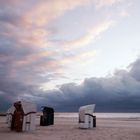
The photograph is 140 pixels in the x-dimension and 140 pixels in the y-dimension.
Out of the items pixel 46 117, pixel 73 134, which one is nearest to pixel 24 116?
pixel 73 134

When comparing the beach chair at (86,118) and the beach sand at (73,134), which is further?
the beach chair at (86,118)

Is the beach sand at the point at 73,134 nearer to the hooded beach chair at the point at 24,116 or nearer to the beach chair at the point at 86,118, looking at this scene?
the hooded beach chair at the point at 24,116

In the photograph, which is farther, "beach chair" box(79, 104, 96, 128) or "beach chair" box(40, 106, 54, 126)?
"beach chair" box(40, 106, 54, 126)

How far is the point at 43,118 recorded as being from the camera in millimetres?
36625

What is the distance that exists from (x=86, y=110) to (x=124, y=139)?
12.1 metres

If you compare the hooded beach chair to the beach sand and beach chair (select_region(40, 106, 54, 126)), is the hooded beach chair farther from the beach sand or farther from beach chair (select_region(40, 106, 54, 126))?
beach chair (select_region(40, 106, 54, 126))

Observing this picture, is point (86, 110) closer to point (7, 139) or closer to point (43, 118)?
point (43, 118)

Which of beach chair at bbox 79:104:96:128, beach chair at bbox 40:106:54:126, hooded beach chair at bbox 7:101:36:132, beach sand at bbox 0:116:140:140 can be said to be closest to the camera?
beach sand at bbox 0:116:140:140

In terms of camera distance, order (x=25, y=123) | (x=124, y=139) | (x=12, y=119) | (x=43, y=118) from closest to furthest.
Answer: (x=124, y=139) < (x=25, y=123) < (x=12, y=119) < (x=43, y=118)

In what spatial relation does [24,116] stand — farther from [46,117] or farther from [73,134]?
[46,117]

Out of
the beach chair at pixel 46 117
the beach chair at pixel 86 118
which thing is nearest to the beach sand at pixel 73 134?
the beach chair at pixel 86 118

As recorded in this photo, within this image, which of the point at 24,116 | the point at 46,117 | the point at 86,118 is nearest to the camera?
the point at 24,116

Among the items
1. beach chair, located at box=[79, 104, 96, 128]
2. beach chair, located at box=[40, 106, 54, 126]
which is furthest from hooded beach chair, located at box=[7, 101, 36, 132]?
beach chair, located at box=[40, 106, 54, 126]

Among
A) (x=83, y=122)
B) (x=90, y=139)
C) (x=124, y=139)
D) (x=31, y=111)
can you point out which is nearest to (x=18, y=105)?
(x=31, y=111)
